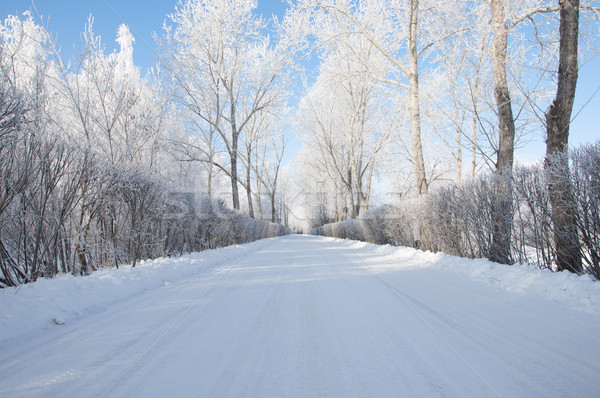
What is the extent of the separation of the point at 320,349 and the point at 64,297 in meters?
3.33

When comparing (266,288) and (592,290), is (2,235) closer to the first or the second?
(266,288)

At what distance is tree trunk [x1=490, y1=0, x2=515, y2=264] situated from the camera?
204 inches

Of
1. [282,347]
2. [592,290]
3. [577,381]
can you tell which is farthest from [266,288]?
[592,290]

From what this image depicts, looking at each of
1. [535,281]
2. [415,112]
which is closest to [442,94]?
[415,112]

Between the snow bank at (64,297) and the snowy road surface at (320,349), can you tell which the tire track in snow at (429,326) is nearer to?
the snowy road surface at (320,349)

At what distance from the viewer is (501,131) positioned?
6.50 meters

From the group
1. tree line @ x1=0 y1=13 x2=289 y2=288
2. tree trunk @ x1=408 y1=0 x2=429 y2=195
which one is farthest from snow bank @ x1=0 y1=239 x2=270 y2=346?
tree trunk @ x1=408 y1=0 x2=429 y2=195

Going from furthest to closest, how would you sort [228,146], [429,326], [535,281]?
[228,146], [535,281], [429,326]

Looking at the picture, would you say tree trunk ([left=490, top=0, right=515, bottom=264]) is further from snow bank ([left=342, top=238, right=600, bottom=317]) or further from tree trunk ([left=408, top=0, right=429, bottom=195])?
tree trunk ([left=408, top=0, right=429, bottom=195])

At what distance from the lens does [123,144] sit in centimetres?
933

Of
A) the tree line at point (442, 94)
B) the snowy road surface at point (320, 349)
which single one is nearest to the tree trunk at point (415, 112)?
the tree line at point (442, 94)

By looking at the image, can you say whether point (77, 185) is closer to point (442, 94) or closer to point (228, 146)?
point (228, 146)

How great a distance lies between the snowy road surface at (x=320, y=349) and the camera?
174cm

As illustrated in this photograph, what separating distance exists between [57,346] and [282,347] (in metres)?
1.98
